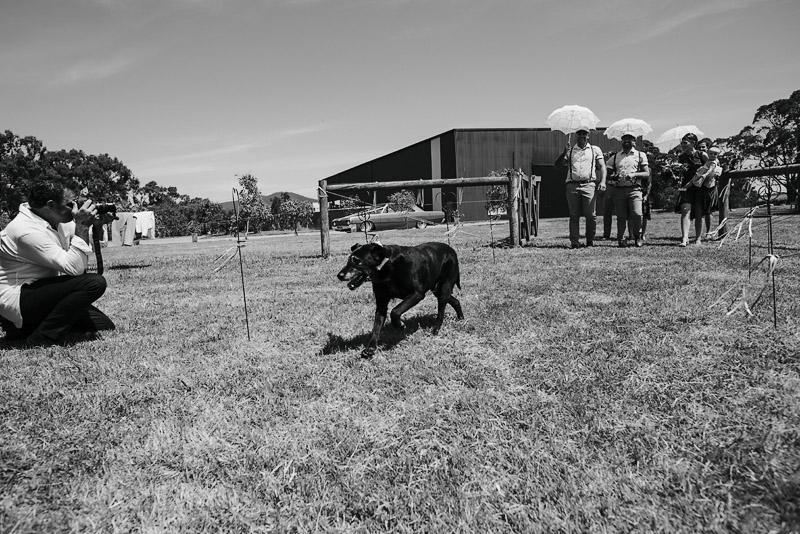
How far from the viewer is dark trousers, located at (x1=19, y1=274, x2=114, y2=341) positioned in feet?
14.3

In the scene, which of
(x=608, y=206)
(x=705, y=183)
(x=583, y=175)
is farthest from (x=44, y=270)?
(x=608, y=206)

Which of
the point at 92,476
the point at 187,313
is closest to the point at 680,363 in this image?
the point at 92,476

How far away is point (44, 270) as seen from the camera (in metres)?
4.47

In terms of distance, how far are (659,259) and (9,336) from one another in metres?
8.96

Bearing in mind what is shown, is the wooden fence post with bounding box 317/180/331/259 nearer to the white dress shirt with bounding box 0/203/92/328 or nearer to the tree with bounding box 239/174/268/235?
the white dress shirt with bounding box 0/203/92/328

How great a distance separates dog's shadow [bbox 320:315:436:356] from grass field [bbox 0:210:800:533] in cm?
3

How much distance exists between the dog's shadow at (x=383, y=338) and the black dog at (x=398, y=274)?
0.11 meters

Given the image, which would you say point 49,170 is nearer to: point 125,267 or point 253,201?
point 253,201

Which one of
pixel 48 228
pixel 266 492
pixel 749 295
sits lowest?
pixel 266 492

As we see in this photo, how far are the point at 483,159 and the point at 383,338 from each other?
35.5 meters

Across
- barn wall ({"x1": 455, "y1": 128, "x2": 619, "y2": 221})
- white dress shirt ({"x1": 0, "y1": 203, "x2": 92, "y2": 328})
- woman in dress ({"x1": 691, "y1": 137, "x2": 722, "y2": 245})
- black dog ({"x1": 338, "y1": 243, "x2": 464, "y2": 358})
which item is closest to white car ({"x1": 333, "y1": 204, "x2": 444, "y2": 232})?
barn wall ({"x1": 455, "y1": 128, "x2": 619, "y2": 221})

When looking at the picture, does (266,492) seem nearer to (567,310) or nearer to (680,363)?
(680,363)

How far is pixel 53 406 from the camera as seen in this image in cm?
307

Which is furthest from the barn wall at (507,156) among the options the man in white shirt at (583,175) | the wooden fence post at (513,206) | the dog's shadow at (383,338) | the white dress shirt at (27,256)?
the white dress shirt at (27,256)
